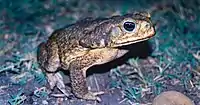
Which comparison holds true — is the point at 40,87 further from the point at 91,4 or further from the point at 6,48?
the point at 91,4

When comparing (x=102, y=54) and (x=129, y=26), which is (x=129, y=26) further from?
(x=102, y=54)

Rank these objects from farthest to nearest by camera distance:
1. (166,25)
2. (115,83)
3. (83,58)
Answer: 1. (166,25)
2. (115,83)
3. (83,58)

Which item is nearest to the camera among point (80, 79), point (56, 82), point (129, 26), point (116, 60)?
point (129, 26)

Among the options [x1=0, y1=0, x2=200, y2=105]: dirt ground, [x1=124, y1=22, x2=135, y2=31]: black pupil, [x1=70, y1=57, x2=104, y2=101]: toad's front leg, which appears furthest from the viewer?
[x1=0, y1=0, x2=200, y2=105]: dirt ground

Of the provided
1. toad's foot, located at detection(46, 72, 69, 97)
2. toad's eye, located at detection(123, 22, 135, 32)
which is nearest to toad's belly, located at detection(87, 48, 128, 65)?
toad's eye, located at detection(123, 22, 135, 32)

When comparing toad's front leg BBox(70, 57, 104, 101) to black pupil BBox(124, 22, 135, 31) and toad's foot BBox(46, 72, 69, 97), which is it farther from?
black pupil BBox(124, 22, 135, 31)

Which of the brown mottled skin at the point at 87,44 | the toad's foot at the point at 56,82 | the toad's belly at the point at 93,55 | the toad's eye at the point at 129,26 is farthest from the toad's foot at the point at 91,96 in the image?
the toad's eye at the point at 129,26

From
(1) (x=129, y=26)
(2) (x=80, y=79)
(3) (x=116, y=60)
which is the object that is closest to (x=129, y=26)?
(1) (x=129, y=26)

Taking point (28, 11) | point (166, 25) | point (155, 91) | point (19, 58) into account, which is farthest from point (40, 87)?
point (166, 25)
